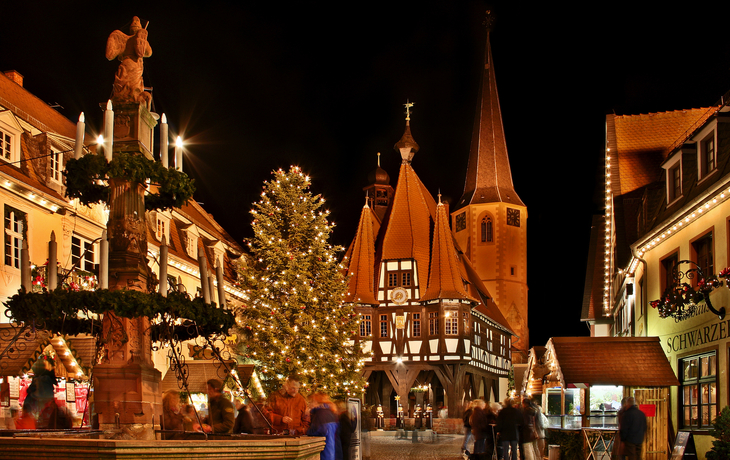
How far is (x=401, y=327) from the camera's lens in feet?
152

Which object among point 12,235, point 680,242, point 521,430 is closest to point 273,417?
point 521,430

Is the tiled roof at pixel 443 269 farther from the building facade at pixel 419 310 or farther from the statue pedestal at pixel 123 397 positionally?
the statue pedestal at pixel 123 397

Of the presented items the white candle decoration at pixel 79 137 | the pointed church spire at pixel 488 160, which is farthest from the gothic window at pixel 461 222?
the white candle decoration at pixel 79 137

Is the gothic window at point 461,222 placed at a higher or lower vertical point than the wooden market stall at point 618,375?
higher

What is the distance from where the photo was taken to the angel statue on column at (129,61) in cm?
788

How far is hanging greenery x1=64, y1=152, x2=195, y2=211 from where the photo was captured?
23.9 ft

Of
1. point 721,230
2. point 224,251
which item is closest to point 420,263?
point 224,251

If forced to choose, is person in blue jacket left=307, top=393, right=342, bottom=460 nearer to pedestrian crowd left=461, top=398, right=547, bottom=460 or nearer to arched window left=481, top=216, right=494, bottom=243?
pedestrian crowd left=461, top=398, right=547, bottom=460

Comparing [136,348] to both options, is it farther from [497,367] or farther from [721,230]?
[497,367]

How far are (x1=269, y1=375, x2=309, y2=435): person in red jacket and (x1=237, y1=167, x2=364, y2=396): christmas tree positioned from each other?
1713 cm

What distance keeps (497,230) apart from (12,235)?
5078 centimetres

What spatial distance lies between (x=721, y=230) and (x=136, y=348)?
11407 millimetres

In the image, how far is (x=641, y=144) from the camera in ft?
82.0

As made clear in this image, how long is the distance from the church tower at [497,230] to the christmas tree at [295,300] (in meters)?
35.4
